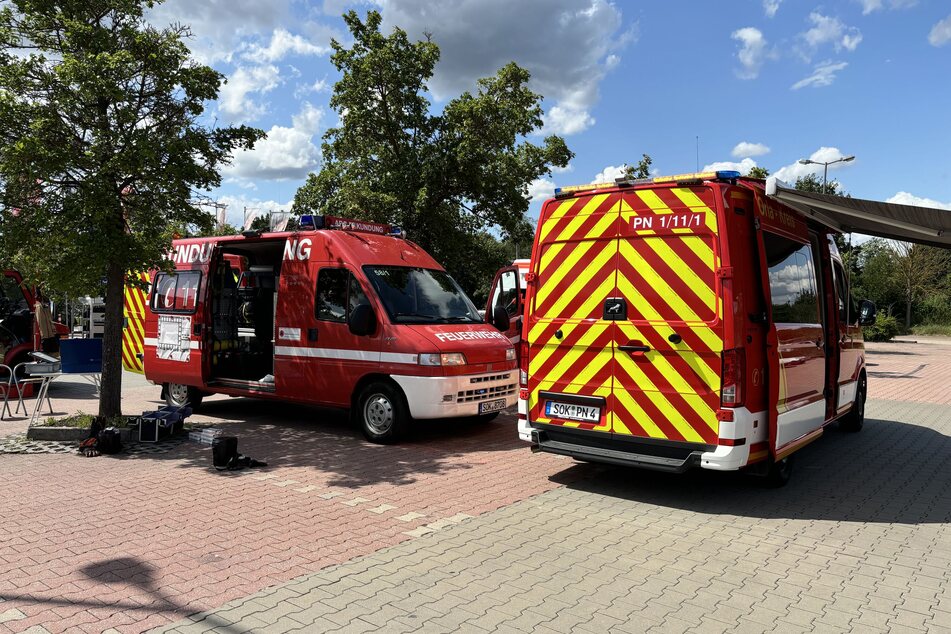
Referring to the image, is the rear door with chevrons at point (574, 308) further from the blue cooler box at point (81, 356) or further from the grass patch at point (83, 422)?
the blue cooler box at point (81, 356)

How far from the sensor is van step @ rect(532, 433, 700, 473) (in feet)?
18.4

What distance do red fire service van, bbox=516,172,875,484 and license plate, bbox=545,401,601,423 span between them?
1 centimetres

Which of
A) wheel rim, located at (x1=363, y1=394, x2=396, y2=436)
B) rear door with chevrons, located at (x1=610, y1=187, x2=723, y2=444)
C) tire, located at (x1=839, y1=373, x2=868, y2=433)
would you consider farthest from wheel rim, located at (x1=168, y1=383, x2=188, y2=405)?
tire, located at (x1=839, y1=373, x2=868, y2=433)

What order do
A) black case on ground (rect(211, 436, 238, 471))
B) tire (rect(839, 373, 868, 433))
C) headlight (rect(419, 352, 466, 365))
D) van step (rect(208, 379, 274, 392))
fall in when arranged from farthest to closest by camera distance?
van step (rect(208, 379, 274, 392)) < tire (rect(839, 373, 868, 433)) < headlight (rect(419, 352, 466, 365)) < black case on ground (rect(211, 436, 238, 471))

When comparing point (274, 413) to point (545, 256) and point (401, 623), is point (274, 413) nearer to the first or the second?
point (545, 256)

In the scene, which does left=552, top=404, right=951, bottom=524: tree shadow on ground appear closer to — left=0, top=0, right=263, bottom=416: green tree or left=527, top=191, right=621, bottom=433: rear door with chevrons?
left=527, top=191, right=621, bottom=433: rear door with chevrons

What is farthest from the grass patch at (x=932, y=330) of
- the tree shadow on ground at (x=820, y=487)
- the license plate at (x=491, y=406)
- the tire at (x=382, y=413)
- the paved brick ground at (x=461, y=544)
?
the tire at (x=382, y=413)

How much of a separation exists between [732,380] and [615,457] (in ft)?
3.96

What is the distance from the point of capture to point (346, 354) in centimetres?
855

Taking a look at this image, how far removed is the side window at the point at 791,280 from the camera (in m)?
5.97

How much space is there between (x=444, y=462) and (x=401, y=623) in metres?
3.80

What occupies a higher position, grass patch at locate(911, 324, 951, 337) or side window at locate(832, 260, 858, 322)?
side window at locate(832, 260, 858, 322)

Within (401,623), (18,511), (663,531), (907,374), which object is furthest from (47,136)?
(907,374)

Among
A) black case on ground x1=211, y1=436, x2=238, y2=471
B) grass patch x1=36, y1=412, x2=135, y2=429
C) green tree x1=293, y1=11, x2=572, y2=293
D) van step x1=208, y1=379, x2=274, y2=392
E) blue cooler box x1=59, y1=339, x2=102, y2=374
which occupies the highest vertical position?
green tree x1=293, y1=11, x2=572, y2=293
